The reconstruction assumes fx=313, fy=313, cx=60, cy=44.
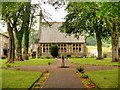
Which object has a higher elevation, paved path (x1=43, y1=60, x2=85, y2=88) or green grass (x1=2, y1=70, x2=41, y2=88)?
green grass (x1=2, y1=70, x2=41, y2=88)

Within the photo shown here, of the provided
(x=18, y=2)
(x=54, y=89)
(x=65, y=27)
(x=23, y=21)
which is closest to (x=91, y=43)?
(x=65, y=27)

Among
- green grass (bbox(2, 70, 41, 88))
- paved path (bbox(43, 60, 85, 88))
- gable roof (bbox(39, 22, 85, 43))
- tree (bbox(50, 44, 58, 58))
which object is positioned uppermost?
gable roof (bbox(39, 22, 85, 43))

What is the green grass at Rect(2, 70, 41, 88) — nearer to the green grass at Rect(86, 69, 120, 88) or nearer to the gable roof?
A: the green grass at Rect(86, 69, 120, 88)

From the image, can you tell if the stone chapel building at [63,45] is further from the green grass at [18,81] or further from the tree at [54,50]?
the green grass at [18,81]

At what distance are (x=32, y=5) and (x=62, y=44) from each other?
Result: 1824 inches

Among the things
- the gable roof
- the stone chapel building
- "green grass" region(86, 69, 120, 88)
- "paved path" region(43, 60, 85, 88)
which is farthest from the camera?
the gable roof

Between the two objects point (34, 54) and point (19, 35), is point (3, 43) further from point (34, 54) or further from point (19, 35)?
point (19, 35)

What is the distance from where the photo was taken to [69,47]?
91.2 meters

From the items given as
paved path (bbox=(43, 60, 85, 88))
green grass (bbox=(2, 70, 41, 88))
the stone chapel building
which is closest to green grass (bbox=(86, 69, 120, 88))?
paved path (bbox=(43, 60, 85, 88))

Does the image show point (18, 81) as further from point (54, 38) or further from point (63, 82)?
point (54, 38)

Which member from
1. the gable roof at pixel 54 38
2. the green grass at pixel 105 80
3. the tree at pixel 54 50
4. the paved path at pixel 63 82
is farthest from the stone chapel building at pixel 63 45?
the green grass at pixel 105 80

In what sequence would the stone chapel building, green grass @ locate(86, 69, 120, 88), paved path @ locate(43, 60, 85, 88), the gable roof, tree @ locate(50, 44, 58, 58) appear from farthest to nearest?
the gable roof
the stone chapel building
tree @ locate(50, 44, 58, 58)
paved path @ locate(43, 60, 85, 88)
green grass @ locate(86, 69, 120, 88)

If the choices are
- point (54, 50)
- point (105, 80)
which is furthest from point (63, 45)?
point (105, 80)

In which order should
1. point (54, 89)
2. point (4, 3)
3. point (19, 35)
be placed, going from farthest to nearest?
1. point (19, 35)
2. point (4, 3)
3. point (54, 89)
